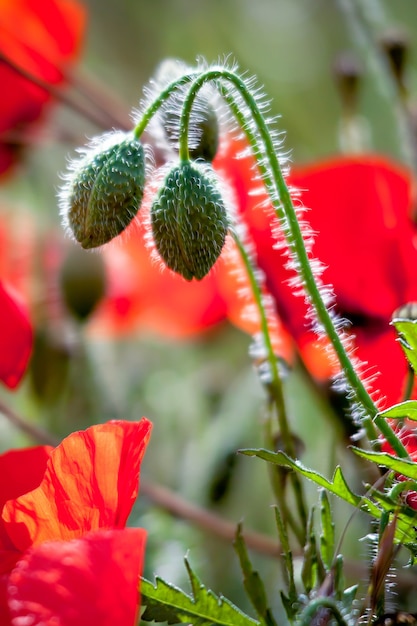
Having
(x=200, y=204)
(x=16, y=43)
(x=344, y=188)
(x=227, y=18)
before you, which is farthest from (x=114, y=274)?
(x=227, y=18)

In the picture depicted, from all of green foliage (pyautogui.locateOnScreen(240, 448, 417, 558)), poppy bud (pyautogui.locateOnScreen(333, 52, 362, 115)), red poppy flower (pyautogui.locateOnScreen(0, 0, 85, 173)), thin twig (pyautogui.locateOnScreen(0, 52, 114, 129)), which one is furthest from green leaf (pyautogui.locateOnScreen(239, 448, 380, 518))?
red poppy flower (pyautogui.locateOnScreen(0, 0, 85, 173))

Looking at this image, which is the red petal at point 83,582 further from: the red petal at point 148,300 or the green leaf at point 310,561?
the red petal at point 148,300

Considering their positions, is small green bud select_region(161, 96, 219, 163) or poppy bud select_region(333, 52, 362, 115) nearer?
small green bud select_region(161, 96, 219, 163)

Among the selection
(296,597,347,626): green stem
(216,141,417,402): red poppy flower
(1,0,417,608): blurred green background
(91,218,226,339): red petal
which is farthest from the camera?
(91,218,226,339): red petal

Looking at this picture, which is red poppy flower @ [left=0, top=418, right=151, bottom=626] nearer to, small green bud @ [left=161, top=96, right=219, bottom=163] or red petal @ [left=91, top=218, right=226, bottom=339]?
small green bud @ [left=161, top=96, right=219, bottom=163]

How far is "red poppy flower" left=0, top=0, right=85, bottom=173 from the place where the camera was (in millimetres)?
855

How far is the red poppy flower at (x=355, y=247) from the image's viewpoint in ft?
1.91

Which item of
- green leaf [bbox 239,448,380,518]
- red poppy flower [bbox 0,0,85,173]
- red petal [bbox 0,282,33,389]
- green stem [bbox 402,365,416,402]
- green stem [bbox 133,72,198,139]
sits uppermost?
red poppy flower [bbox 0,0,85,173]

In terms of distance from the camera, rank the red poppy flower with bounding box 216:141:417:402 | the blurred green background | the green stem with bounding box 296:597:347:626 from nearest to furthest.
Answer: the green stem with bounding box 296:597:347:626 → the red poppy flower with bounding box 216:141:417:402 → the blurred green background

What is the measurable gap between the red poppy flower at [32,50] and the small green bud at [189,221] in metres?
0.39

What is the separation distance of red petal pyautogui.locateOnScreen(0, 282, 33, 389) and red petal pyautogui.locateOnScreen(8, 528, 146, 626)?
174 millimetres

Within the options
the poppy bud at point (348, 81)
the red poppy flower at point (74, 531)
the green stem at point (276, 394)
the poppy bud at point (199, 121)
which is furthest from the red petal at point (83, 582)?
the poppy bud at point (348, 81)

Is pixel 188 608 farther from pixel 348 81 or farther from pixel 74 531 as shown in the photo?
pixel 348 81

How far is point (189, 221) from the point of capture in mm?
467
